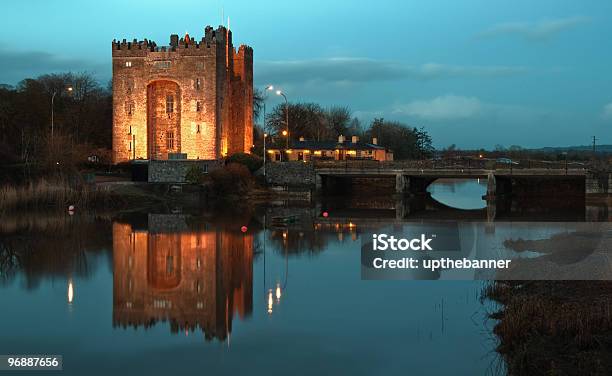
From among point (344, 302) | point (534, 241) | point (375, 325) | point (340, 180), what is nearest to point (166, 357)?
point (375, 325)

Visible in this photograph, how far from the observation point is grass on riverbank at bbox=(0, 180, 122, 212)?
48094 millimetres

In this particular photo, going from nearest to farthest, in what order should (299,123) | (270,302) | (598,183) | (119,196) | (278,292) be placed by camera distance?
(270,302), (278,292), (119,196), (598,183), (299,123)

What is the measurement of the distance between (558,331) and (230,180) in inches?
2039

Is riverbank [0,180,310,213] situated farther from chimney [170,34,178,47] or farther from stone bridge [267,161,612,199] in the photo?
chimney [170,34,178,47]

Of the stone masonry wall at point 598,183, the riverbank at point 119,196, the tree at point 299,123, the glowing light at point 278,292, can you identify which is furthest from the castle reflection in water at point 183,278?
the tree at point 299,123

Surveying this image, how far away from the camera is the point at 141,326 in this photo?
18688 millimetres

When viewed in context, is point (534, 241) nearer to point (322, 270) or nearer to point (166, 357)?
point (322, 270)

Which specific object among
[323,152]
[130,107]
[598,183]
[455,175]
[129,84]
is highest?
[129,84]

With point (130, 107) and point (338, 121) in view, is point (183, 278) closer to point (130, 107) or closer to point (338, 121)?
point (130, 107)

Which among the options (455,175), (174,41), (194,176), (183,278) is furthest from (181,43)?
(183,278)

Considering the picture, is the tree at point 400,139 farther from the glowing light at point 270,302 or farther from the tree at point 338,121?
the glowing light at point 270,302

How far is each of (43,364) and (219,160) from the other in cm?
5651

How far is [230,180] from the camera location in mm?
65250

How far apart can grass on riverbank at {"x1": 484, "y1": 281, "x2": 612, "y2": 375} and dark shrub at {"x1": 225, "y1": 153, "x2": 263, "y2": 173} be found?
54.4m
